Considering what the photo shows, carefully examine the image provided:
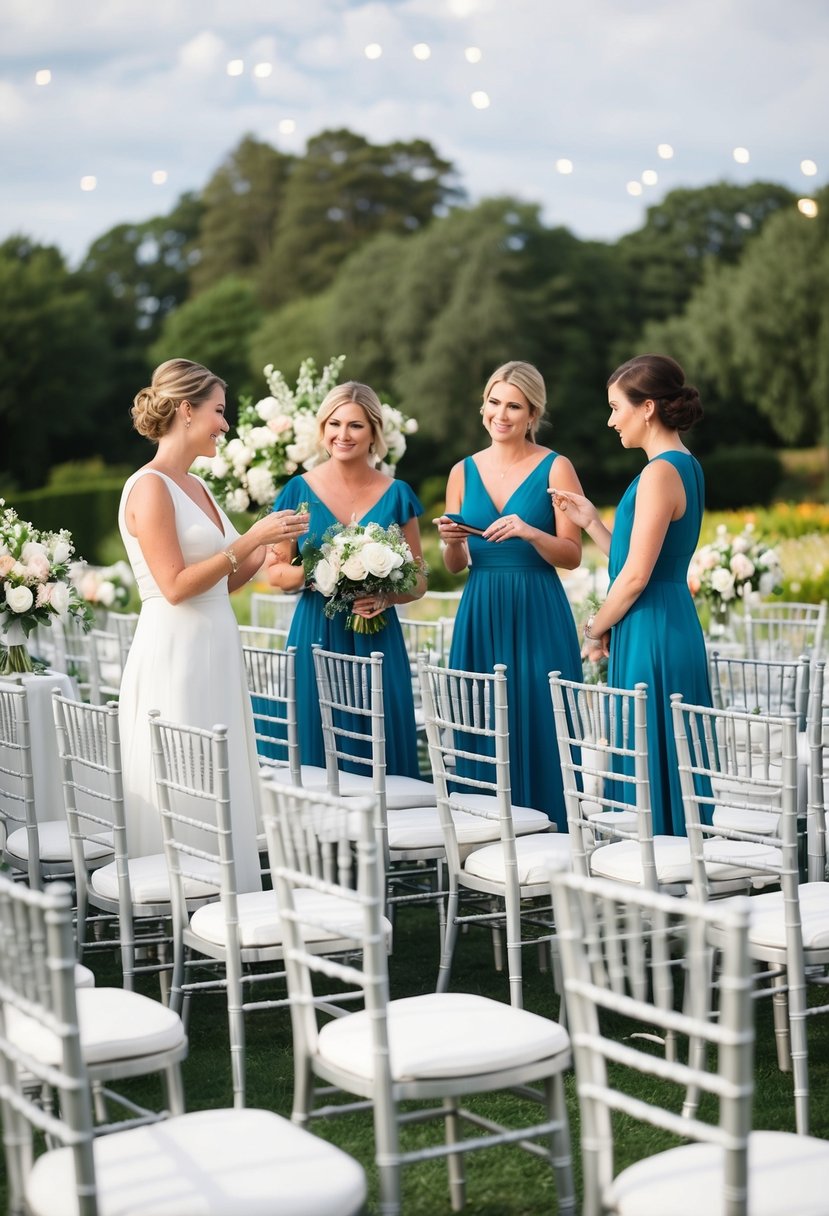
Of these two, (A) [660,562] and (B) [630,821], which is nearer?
(B) [630,821]

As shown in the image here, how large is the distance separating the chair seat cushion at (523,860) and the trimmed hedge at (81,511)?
65.5ft

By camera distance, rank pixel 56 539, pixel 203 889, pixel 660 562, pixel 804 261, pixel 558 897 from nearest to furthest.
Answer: pixel 558 897
pixel 203 889
pixel 660 562
pixel 56 539
pixel 804 261

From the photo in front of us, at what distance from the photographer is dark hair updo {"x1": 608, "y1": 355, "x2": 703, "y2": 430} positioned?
14.4 ft

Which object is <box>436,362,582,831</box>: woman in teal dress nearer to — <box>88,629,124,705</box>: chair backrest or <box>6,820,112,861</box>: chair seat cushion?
<box>6,820,112,861</box>: chair seat cushion

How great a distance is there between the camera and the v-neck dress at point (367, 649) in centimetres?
524

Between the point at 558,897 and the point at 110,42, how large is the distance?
2776 cm

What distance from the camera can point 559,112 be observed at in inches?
1090

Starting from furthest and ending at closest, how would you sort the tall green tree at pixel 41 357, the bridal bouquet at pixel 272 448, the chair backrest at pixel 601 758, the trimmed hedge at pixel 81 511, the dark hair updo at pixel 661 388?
1. the tall green tree at pixel 41 357
2. the trimmed hedge at pixel 81 511
3. the bridal bouquet at pixel 272 448
4. the dark hair updo at pixel 661 388
5. the chair backrest at pixel 601 758

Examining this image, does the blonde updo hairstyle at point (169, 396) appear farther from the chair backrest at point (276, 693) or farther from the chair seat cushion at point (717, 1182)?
the chair seat cushion at point (717, 1182)

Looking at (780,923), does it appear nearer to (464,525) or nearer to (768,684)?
(768,684)

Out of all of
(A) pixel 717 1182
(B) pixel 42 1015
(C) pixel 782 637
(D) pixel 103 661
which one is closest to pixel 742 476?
(C) pixel 782 637

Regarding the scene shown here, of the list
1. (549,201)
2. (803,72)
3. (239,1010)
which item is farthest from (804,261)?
(239,1010)

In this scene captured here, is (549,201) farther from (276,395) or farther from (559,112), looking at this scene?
(276,395)

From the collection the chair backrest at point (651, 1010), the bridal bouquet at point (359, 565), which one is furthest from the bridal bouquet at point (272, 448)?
the chair backrest at point (651, 1010)
